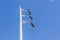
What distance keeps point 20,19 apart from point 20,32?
1.93 m

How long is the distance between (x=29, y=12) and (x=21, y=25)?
2.32m

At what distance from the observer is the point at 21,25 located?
285 ft

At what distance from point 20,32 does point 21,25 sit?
1044 millimetres

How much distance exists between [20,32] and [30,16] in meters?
2.87

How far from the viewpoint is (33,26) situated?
3457 inches

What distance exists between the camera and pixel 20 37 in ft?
284

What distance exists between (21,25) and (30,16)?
81.1 inches

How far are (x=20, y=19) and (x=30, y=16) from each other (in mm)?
1597

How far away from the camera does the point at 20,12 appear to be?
3455 inches

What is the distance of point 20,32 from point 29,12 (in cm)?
326

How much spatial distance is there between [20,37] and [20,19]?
2728mm

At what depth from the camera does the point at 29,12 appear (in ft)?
287

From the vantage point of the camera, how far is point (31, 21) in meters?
87.7
